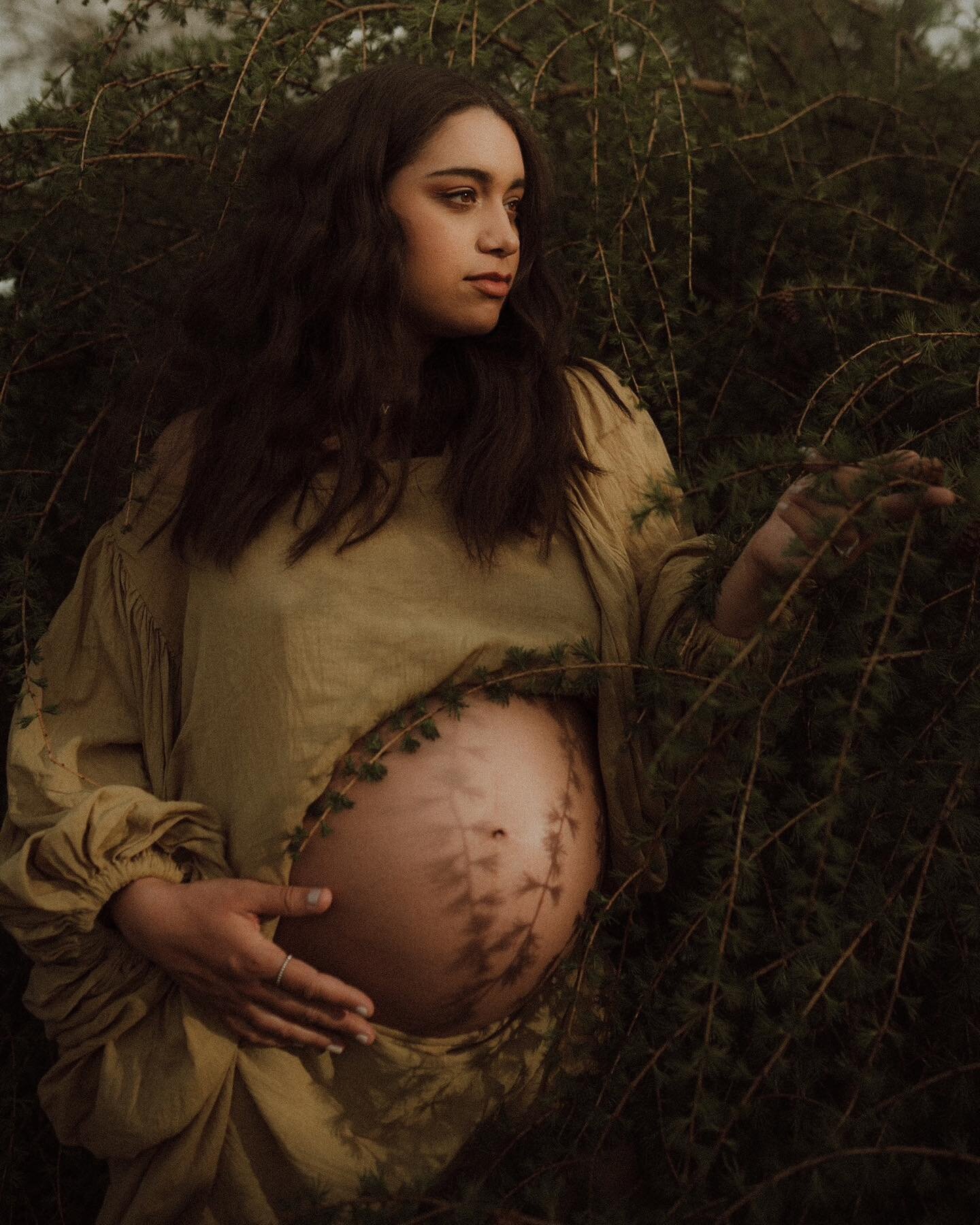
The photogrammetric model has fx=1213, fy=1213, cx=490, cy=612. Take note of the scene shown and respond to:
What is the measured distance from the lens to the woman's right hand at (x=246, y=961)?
1.36 meters

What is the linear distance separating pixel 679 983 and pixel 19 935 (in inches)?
29.9

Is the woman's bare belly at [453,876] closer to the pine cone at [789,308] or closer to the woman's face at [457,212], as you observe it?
the woman's face at [457,212]

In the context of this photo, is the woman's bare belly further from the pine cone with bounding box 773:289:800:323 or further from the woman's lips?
the pine cone with bounding box 773:289:800:323

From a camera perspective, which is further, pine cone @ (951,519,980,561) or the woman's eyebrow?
the woman's eyebrow

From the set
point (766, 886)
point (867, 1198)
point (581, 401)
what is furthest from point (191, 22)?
point (867, 1198)

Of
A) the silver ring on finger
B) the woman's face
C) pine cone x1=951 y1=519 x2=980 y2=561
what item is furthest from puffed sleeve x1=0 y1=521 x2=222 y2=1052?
pine cone x1=951 y1=519 x2=980 y2=561

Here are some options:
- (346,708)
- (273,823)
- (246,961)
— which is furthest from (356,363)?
(246,961)

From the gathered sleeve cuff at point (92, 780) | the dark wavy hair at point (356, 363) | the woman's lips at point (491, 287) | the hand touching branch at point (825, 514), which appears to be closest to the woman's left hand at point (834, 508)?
the hand touching branch at point (825, 514)

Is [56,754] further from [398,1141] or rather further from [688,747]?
[688,747]

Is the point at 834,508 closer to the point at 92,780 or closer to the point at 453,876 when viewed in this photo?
the point at 453,876

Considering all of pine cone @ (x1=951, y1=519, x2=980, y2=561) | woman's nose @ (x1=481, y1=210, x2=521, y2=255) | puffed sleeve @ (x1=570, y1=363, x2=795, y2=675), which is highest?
woman's nose @ (x1=481, y1=210, x2=521, y2=255)

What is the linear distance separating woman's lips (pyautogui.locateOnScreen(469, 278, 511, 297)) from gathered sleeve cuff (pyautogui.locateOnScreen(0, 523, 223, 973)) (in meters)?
0.59

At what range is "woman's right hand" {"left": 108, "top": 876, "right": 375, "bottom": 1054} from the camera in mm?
1363

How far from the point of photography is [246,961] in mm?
1355
